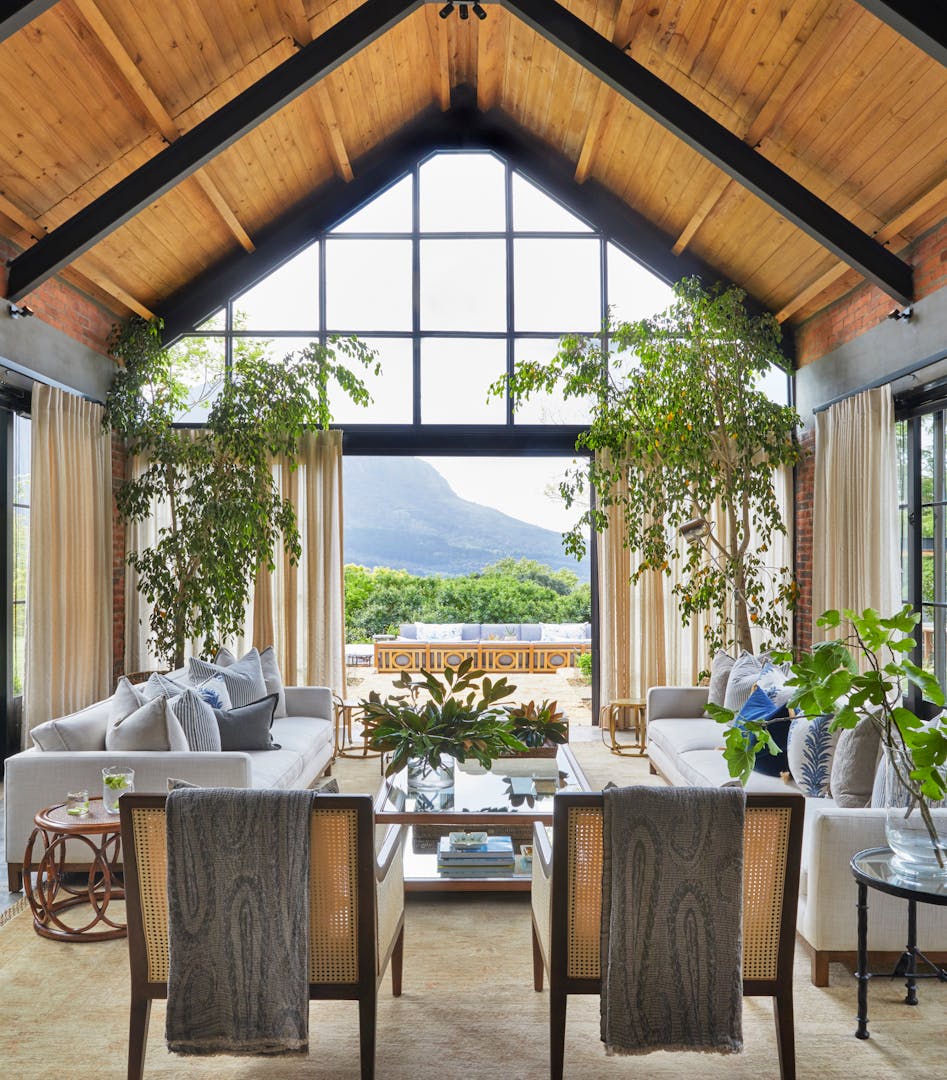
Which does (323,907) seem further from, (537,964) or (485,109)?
(485,109)

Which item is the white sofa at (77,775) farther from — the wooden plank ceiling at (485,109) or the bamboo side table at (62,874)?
the wooden plank ceiling at (485,109)

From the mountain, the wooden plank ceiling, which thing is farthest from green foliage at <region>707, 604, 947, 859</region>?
the mountain

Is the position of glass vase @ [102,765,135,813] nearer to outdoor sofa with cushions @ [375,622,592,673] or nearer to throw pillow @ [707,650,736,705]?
throw pillow @ [707,650,736,705]

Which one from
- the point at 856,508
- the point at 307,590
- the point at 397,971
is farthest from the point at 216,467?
the point at 856,508

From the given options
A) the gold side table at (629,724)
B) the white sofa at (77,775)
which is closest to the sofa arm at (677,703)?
the gold side table at (629,724)

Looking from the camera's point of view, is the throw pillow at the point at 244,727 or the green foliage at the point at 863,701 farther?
the throw pillow at the point at 244,727

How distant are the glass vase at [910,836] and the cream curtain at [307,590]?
5.05 metres

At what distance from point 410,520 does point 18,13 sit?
20.8 meters

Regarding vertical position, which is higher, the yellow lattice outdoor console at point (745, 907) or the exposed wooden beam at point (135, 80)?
the exposed wooden beam at point (135, 80)

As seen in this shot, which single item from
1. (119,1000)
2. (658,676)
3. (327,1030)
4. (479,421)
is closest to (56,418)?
(479,421)

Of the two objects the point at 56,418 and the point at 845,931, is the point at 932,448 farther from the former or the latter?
the point at 56,418

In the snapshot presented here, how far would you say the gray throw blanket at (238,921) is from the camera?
225cm

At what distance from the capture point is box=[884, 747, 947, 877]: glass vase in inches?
94.8

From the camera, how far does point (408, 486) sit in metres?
24.4
